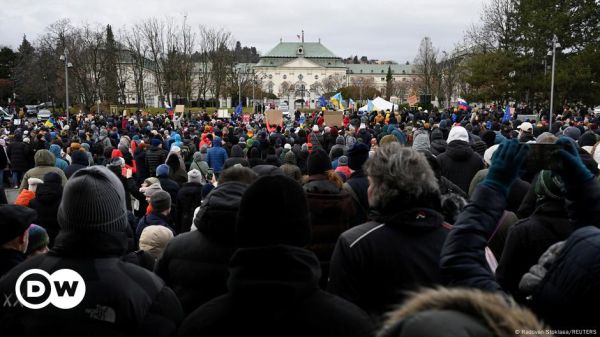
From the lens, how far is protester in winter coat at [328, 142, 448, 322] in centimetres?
308

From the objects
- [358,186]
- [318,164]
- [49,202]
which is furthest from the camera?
[49,202]

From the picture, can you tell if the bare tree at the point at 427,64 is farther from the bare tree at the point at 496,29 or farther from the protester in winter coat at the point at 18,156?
the protester in winter coat at the point at 18,156

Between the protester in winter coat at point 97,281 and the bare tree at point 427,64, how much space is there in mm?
79426

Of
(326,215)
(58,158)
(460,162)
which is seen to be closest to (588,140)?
(460,162)

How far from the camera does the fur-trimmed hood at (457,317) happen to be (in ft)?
4.39

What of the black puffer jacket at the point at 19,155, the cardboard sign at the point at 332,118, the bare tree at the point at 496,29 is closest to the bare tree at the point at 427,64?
the bare tree at the point at 496,29

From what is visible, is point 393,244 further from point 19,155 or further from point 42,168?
→ point 19,155

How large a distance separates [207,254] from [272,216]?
1.41 meters

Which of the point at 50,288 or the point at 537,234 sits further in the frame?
the point at 537,234

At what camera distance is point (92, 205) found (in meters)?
2.78

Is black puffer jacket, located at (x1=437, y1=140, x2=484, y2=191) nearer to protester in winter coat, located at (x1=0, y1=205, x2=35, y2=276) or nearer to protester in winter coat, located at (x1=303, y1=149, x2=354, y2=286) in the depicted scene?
protester in winter coat, located at (x1=303, y1=149, x2=354, y2=286)

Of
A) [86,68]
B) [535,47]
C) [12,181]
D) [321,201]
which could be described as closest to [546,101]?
[535,47]

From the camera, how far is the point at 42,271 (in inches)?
105

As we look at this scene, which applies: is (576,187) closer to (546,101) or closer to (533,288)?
(533,288)
